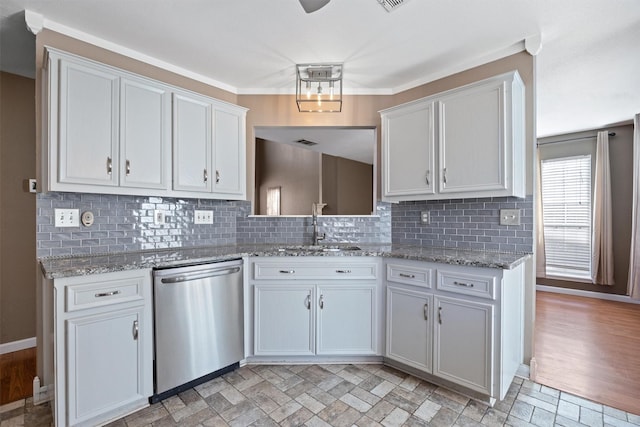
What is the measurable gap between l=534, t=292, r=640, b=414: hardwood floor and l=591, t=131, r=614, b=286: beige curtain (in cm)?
44

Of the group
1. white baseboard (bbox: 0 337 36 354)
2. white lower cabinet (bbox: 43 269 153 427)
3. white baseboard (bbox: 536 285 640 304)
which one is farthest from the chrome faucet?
white baseboard (bbox: 536 285 640 304)

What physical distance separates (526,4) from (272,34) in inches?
62.2

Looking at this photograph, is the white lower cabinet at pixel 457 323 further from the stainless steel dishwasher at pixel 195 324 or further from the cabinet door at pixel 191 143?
the cabinet door at pixel 191 143

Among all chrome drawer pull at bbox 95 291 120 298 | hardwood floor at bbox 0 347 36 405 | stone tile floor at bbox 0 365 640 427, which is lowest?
stone tile floor at bbox 0 365 640 427

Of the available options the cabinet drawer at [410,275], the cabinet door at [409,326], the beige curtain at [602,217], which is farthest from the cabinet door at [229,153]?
the beige curtain at [602,217]

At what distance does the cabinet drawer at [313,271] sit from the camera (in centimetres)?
229

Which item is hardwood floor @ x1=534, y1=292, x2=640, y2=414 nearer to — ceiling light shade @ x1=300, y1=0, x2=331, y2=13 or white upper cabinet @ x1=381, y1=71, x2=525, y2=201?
white upper cabinet @ x1=381, y1=71, x2=525, y2=201

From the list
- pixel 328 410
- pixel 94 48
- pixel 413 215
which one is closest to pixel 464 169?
pixel 413 215

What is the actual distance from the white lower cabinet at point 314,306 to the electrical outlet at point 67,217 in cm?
120

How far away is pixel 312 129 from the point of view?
9.91 ft

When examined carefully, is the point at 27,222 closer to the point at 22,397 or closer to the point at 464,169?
the point at 22,397

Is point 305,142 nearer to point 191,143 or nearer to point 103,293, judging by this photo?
point 191,143

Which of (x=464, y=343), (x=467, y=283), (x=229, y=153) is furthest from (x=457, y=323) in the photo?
(x=229, y=153)

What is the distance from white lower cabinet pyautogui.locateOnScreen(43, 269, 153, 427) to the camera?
5.07 ft
